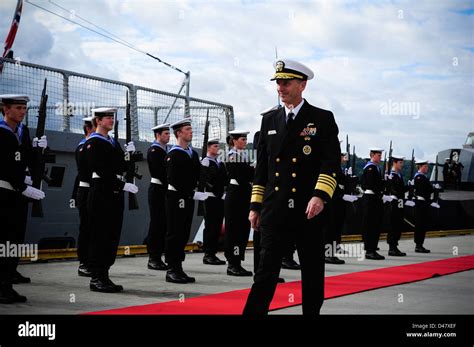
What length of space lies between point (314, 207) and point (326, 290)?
12.0ft

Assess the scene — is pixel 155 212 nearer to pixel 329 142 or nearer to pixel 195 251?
pixel 195 251

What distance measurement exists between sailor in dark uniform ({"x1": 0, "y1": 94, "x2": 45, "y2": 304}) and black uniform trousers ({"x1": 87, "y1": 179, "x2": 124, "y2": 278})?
78 cm

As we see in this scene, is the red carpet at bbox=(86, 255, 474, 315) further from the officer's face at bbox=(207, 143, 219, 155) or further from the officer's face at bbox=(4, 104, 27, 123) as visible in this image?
the officer's face at bbox=(207, 143, 219, 155)

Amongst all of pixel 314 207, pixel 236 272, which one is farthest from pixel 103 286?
pixel 314 207

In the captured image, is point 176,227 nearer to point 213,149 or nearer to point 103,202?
point 103,202

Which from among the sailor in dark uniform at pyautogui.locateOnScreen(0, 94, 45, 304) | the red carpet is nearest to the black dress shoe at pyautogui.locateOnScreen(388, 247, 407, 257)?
the red carpet

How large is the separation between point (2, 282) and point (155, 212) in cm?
378

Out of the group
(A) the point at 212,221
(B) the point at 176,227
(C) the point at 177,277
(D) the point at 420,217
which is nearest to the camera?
(B) the point at 176,227

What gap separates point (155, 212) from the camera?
10.3 meters

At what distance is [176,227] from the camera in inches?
333

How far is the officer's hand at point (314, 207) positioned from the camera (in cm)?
475

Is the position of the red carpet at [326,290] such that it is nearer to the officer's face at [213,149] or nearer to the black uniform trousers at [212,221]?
the black uniform trousers at [212,221]

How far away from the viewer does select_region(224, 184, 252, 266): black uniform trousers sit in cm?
961
